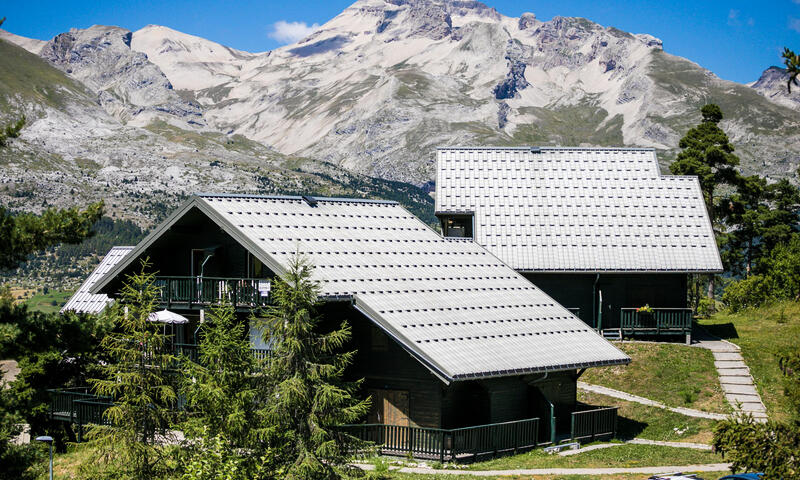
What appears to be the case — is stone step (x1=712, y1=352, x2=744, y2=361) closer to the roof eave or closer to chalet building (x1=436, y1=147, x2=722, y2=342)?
chalet building (x1=436, y1=147, x2=722, y2=342)

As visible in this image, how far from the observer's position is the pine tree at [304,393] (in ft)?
72.0

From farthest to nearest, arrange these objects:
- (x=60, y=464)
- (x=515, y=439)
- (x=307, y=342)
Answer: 1. (x=60, y=464)
2. (x=515, y=439)
3. (x=307, y=342)

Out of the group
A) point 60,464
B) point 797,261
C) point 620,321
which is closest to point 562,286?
point 620,321

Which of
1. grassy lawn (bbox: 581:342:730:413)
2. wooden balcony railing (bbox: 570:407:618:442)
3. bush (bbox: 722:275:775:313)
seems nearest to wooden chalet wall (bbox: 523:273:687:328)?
grassy lawn (bbox: 581:342:730:413)

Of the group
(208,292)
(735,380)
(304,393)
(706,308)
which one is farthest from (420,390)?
(706,308)

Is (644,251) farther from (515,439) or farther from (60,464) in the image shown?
(60,464)

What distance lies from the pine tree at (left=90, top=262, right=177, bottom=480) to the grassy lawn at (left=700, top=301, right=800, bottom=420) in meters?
21.6

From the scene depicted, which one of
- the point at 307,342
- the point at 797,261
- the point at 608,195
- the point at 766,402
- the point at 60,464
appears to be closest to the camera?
the point at 307,342

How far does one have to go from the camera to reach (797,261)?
52625 mm

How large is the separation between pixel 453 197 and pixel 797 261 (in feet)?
80.7

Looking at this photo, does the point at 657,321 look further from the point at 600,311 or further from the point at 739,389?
the point at 739,389

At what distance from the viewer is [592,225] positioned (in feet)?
143

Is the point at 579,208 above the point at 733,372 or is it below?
above

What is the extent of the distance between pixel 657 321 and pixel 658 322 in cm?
8
